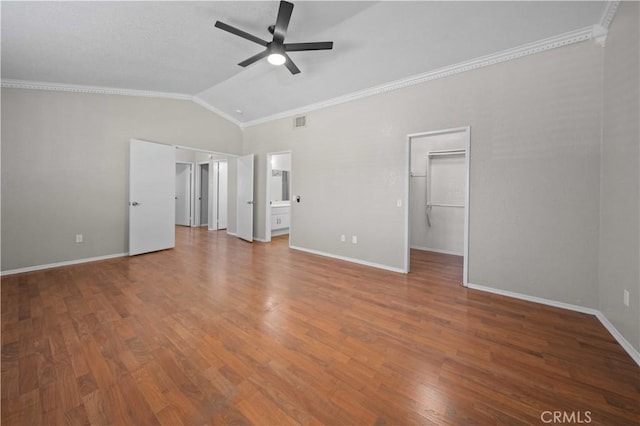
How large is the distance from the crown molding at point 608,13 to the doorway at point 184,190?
917 centimetres

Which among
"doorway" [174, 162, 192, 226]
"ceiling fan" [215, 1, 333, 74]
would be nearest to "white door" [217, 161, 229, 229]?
"doorway" [174, 162, 192, 226]

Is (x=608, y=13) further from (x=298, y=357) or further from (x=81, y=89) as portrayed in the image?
(x=81, y=89)

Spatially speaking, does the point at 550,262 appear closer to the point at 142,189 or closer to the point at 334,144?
the point at 334,144

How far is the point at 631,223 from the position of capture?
6.37 feet

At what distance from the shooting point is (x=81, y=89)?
4.06 metres

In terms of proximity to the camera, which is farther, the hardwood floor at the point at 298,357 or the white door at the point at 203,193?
the white door at the point at 203,193

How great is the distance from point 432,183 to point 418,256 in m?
1.67

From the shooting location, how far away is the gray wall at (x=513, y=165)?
2.57m

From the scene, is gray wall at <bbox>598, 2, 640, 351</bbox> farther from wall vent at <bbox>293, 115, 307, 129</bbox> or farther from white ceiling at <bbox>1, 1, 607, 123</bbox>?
wall vent at <bbox>293, 115, 307, 129</bbox>

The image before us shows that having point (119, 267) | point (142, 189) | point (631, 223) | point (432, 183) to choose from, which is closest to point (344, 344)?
point (631, 223)

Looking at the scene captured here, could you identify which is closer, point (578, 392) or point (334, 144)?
point (578, 392)

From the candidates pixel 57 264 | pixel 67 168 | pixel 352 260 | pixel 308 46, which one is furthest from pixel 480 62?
pixel 57 264

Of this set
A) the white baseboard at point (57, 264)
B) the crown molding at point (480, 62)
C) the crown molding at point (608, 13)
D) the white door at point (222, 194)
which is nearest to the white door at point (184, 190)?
the white door at point (222, 194)

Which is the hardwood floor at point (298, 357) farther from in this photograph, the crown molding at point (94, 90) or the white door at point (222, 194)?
the white door at point (222, 194)
